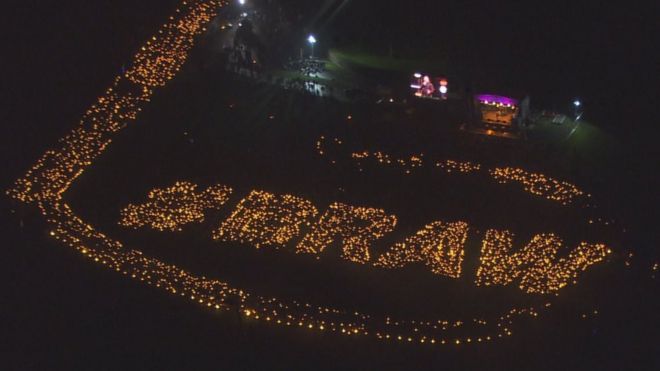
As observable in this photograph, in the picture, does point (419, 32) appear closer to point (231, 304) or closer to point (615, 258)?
point (615, 258)

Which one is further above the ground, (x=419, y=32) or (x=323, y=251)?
(x=419, y=32)

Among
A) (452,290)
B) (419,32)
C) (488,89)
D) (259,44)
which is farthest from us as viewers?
(419,32)

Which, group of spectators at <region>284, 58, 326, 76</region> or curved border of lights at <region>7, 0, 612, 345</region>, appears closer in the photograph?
curved border of lights at <region>7, 0, 612, 345</region>

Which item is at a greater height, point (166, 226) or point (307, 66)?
point (307, 66)

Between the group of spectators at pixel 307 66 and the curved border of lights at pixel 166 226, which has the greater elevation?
the group of spectators at pixel 307 66

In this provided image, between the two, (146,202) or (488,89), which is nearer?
(146,202)

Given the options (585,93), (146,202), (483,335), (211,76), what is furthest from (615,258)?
(211,76)

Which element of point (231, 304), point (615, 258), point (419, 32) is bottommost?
point (231, 304)

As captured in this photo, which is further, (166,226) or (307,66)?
(307,66)

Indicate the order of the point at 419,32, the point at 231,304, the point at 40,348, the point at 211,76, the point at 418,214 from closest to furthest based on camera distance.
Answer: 1. the point at 40,348
2. the point at 231,304
3. the point at 418,214
4. the point at 211,76
5. the point at 419,32

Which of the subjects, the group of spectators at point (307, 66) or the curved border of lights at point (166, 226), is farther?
the group of spectators at point (307, 66)

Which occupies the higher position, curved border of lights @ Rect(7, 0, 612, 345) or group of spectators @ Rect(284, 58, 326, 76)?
group of spectators @ Rect(284, 58, 326, 76)
